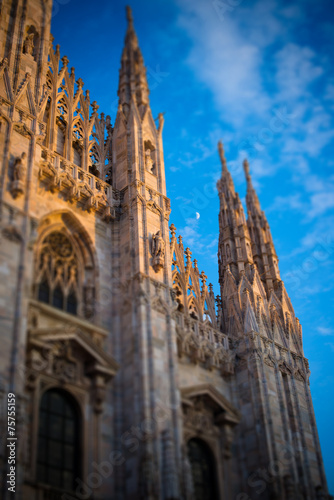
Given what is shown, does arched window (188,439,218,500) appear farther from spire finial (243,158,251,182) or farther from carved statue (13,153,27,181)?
spire finial (243,158,251,182)

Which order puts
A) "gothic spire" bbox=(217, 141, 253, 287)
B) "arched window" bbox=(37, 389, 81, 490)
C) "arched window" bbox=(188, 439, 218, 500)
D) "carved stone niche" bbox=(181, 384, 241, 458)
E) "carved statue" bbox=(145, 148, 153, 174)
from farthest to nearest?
"gothic spire" bbox=(217, 141, 253, 287)
"carved statue" bbox=(145, 148, 153, 174)
"carved stone niche" bbox=(181, 384, 241, 458)
"arched window" bbox=(188, 439, 218, 500)
"arched window" bbox=(37, 389, 81, 490)

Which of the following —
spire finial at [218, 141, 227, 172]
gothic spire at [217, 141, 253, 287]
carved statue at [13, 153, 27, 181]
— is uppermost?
spire finial at [218, 141, 227, 172]

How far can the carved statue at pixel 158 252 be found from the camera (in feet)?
70.0

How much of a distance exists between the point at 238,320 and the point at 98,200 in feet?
23.6

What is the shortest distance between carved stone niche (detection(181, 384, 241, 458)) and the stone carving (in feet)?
25.8

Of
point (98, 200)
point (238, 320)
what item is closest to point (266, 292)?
point (238, 320)

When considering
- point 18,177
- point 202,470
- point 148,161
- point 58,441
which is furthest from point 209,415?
point 148,161

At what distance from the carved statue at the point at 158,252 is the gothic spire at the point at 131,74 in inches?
274

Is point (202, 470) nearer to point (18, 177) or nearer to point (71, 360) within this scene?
point (71, 360)

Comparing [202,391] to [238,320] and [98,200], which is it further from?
[98,200]

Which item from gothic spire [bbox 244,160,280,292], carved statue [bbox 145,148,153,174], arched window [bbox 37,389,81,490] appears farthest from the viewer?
gothic spire [bbox 244,160,280,292]

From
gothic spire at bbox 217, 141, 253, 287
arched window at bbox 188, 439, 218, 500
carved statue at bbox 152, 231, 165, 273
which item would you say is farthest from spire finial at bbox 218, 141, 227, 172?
arched window at bbox 188, 439, 218, 500

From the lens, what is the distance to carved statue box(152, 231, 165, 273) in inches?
840

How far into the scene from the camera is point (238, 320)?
80.4 ft
